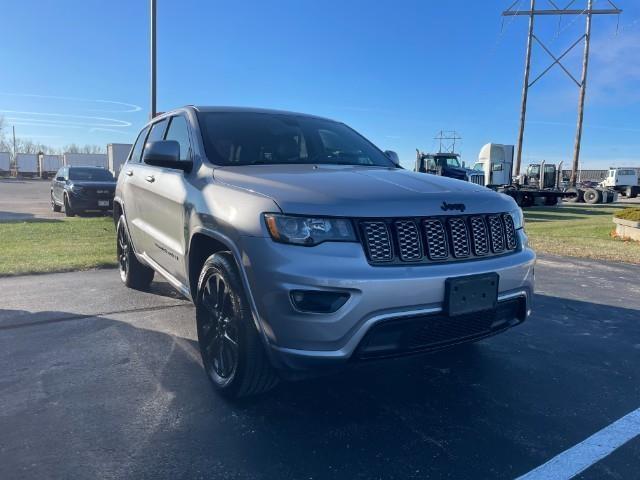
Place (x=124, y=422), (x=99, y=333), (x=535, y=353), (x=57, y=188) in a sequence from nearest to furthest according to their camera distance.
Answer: (x=124, y=422) → (x=535, y=353) → (x=99, y=333) → (x=57, y=188)

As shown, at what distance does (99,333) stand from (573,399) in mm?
3699

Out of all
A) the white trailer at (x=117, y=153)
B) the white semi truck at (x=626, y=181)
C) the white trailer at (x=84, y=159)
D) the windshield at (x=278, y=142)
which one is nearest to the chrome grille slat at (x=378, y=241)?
the windshield at (x=278, y=142)

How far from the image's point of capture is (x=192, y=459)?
2.49 m

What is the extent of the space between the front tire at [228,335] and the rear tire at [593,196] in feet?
103

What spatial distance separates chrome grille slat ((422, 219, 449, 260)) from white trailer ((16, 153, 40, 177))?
66746 mm

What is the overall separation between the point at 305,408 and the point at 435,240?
1283 millimetres

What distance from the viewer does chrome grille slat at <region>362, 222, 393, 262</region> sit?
8.40 ft

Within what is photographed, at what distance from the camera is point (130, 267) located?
5.70 m

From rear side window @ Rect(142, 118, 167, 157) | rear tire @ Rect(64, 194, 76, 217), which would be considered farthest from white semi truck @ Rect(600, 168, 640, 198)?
rear side window @ Rect(142, 118, 167, 157)

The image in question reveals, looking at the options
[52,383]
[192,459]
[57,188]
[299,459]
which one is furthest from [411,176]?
[57,188]

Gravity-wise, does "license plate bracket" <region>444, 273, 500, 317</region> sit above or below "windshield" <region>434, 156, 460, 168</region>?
below

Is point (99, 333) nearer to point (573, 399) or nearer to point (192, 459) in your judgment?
point (192, 459)

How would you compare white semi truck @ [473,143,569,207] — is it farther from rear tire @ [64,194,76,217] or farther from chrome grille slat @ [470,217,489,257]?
chrome grille slat @ [470,217,489,257]

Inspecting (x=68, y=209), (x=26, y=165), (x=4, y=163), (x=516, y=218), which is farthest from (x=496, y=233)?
(x=4, y=163)
